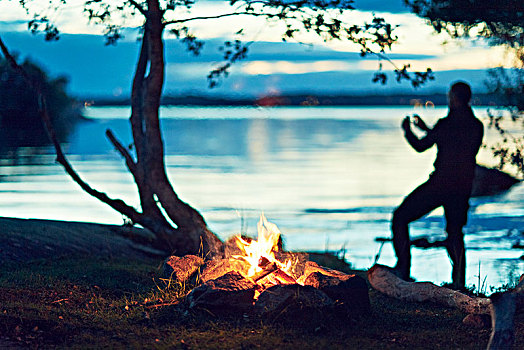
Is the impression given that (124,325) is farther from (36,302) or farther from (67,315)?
(36,302)

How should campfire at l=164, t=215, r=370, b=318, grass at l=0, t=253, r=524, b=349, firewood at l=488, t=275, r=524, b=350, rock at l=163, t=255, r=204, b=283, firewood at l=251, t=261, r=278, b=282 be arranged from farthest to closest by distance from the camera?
rock at l=163, t=255, r=204, b=283 < firewood at l=251, t=261, r=278, b=282 < campfire at l=164, t=215, r=370, b=318 < grass at l=0, t=253, r=524, b=349 < firewood at l=488, t=275, r=524, b=350

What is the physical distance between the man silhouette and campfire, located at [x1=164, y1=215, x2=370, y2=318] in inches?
68.5

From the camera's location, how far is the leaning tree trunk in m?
12.7

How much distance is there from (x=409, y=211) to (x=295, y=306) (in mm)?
2896

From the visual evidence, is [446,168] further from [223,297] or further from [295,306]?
[223,297]

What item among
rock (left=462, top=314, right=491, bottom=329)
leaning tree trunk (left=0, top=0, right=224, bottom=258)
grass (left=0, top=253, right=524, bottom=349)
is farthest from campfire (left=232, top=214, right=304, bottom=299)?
leaning tree trunk (left=0, top=0, right=224, bottom=258)

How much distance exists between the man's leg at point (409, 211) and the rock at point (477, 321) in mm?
1987

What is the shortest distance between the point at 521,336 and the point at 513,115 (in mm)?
7054

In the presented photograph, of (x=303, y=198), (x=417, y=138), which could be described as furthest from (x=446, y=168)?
(x=303, y=198)

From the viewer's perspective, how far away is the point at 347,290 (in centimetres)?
777

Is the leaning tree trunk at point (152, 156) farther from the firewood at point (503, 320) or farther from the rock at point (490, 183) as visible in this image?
the rock at point (490, 183)

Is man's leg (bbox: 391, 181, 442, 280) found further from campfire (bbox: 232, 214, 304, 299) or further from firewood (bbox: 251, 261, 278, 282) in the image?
firewood (bbox: 251, 261, 278, 282)

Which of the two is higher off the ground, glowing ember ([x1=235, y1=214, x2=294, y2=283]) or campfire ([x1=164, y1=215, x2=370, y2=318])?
glowing ember ([x1=235, y1=214, x2=294, y2=283])

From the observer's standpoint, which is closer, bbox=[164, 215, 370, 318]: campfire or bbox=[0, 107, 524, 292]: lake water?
bbox=[164, 215, 370, 318]: campfire
